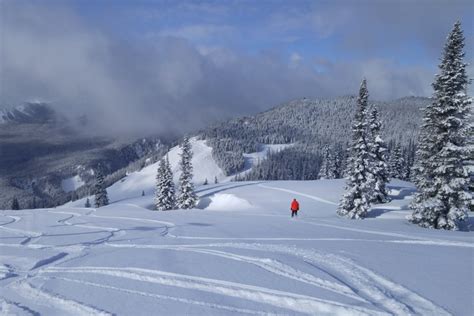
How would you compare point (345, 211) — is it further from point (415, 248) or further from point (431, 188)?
point (415, 248)

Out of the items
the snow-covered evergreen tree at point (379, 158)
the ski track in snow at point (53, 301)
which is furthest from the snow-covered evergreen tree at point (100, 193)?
the ski track in snow at point (53, 301)

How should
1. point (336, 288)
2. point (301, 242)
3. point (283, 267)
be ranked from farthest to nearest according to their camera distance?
point (301, 242) < point (283, 267) < point (336, 288)

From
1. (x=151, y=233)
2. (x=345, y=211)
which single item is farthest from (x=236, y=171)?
(x=151, y=233)

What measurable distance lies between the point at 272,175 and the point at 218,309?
13258 cm

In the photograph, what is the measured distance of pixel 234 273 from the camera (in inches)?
313

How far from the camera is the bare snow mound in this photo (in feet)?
158

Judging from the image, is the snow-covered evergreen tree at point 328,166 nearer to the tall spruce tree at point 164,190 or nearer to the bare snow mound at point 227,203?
the bare snow mound at point 227,203

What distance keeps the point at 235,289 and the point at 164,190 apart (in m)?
46.0

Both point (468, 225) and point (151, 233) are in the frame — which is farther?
point (468, 225)

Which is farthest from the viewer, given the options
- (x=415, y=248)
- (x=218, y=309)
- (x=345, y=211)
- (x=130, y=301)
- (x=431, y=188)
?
(x=345, y=211)

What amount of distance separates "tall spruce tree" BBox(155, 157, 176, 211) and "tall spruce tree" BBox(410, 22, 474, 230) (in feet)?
120

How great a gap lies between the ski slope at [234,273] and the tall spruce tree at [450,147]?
8.19m

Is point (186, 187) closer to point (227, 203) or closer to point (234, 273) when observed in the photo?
point (227, 203)

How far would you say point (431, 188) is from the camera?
22.0 m
